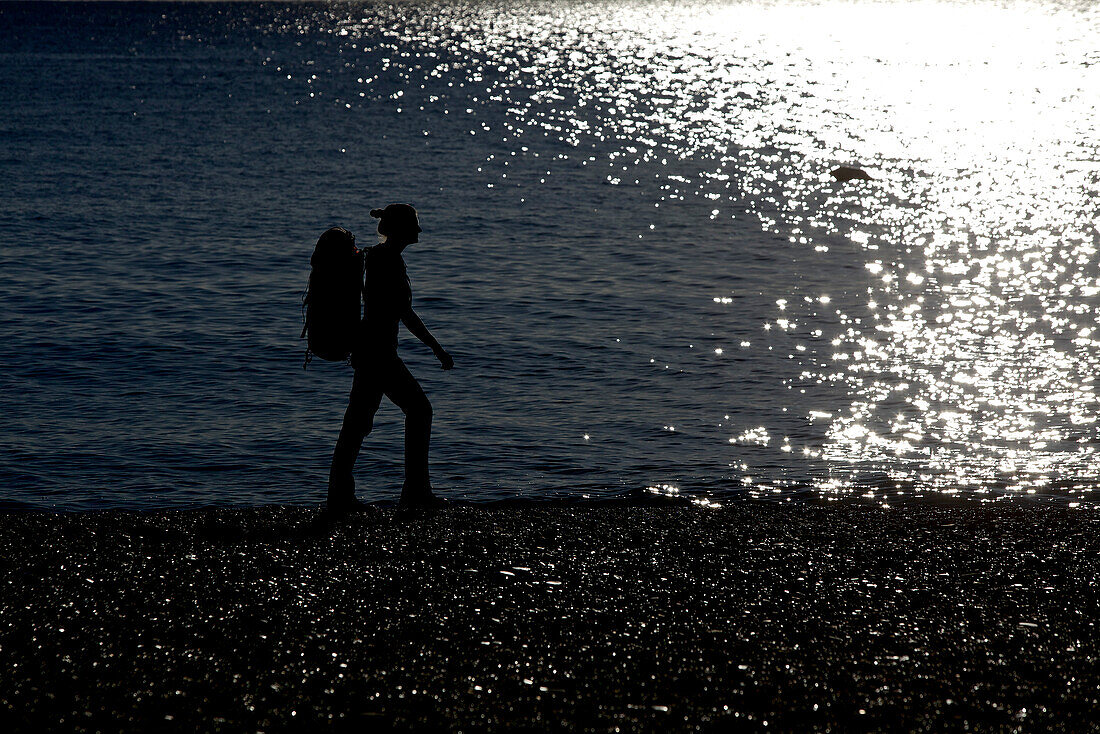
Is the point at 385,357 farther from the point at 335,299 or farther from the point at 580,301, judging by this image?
the point at 580,301

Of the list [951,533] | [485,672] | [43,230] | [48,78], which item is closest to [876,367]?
[951,533]

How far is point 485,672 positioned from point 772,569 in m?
2.68

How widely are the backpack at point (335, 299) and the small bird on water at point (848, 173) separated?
31476 millimetres

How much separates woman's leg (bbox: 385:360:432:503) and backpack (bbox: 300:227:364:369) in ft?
1.81

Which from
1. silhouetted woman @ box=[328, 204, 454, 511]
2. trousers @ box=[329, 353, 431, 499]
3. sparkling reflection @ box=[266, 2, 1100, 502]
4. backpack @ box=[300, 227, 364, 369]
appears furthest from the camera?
sparkling reflection @ box=[266, 2, 1100, 502]

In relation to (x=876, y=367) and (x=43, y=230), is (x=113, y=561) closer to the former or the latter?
(x=876, y=367)

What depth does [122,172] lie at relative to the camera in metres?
38.8

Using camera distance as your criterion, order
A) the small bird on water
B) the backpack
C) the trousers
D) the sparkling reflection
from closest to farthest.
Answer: the backpack
the trousers
the sparkling reflection
the small bird on water

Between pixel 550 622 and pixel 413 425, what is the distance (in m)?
2.97

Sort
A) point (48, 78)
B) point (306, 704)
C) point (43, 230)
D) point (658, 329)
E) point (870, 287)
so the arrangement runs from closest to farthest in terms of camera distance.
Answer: point (306, 704)
point (658, 329)
point (870, 287)
point (43, 230)
point (48, 78)

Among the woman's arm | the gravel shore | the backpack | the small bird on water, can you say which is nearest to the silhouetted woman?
the woman's arm

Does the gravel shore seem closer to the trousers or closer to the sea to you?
the trousers

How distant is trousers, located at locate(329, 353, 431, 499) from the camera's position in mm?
9461

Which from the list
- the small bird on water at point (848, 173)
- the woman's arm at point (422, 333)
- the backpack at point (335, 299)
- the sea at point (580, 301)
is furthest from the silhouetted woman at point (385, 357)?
the small bird on water at point (848, 173)
